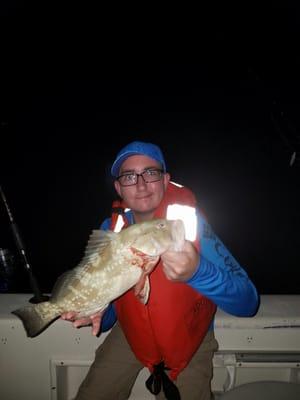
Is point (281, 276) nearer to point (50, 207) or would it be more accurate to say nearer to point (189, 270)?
point (189, 270)

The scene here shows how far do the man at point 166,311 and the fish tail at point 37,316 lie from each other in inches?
5.5

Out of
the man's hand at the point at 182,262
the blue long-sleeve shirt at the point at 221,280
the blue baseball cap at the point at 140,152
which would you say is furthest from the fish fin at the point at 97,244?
the blue baseball cap at the point at 140,152

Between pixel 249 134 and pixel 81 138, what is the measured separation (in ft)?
45.6

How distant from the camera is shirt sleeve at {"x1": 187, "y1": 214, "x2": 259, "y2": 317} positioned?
235cm

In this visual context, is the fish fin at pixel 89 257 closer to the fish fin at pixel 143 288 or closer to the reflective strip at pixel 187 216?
the fish fin at pixel 143 288

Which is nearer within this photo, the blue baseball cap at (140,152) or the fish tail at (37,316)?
the fish tail at (37,316)

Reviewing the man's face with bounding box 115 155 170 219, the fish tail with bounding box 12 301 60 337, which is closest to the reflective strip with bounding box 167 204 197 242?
the man's face with bounding box 115 155 170 219

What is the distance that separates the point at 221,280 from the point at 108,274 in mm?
955

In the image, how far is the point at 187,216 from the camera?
8.80ft

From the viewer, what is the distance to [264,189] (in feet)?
45.2

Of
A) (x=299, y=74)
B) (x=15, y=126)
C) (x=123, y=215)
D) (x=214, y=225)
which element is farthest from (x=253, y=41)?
(x=123, y=215)

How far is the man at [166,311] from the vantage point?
258cm

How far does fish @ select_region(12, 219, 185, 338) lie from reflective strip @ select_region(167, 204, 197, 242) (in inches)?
16.0

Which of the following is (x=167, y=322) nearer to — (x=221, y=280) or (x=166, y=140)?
(x=221, y=280)
